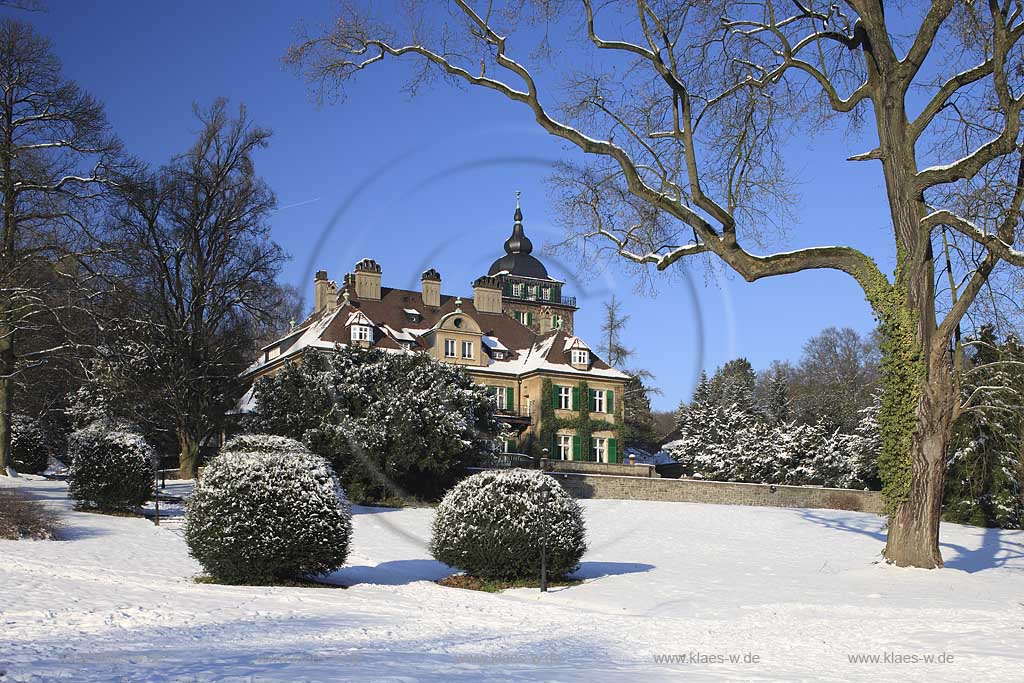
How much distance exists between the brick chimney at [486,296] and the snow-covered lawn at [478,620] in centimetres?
3470

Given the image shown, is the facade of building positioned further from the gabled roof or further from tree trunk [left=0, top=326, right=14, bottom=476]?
tree trunk [left=0, top=326, right=14, bottom=476]

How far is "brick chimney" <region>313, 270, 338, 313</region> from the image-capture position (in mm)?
54056

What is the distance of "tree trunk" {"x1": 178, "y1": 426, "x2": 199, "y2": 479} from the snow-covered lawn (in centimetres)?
1263

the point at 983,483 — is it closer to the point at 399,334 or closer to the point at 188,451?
the point at 399,334

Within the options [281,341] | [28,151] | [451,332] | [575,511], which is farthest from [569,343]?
[575,511]

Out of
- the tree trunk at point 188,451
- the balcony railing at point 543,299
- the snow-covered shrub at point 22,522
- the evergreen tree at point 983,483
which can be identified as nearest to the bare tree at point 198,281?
the tree trunk at point 188,451

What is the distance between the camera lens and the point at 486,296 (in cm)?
5747

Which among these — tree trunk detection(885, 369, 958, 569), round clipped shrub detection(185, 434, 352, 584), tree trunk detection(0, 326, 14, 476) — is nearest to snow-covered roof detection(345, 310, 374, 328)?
tree trunk detection(0, 326, 14, 476)

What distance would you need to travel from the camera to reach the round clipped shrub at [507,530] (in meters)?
16.4

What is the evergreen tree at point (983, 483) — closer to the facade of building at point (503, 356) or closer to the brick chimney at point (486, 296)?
the facade of building at point (503, 356)

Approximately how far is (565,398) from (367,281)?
12853mm

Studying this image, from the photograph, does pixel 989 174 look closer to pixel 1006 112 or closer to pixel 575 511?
pixel 1006 112

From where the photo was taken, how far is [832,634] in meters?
11.0

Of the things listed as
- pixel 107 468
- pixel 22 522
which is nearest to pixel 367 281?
pixel 107 468
